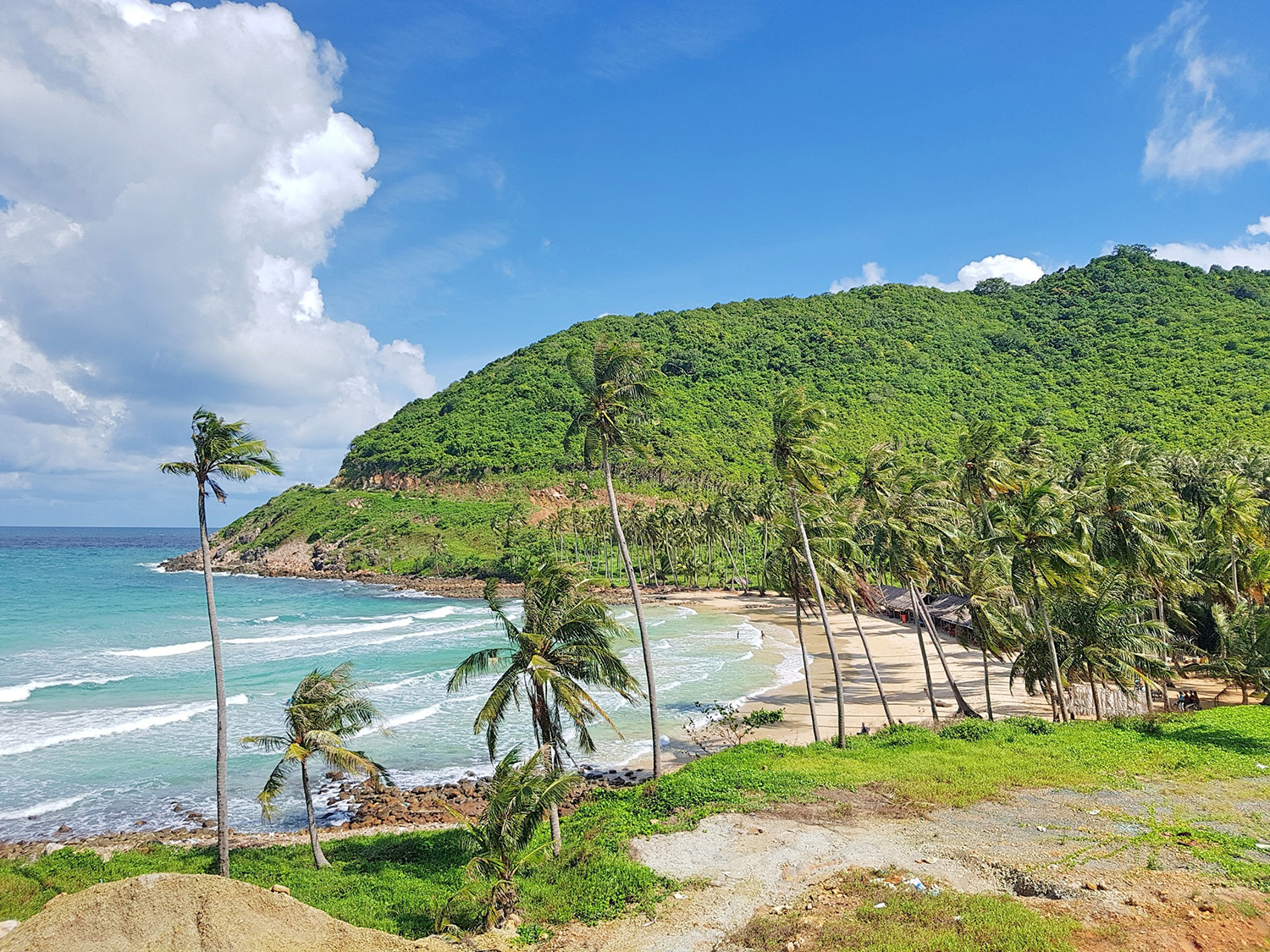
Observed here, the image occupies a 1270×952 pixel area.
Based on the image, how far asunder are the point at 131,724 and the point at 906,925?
37910 mm

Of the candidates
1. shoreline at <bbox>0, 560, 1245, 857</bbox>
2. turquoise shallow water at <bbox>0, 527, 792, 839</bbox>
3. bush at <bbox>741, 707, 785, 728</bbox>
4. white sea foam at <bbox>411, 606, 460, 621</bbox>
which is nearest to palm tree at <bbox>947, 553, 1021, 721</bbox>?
shoreline at <bbox>0, 560, 1245, 857</bbox>

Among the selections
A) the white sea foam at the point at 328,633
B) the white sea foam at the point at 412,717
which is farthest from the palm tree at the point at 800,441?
the white sea foam at the point at 328,633

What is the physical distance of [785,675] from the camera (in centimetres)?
4134

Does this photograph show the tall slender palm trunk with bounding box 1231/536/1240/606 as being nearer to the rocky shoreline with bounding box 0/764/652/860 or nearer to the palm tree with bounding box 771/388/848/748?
the palm tree with bounding box 771/388/848/748

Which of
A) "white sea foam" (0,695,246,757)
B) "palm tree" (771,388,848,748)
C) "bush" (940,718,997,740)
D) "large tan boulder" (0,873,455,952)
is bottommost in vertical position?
"bush" (940,718,997,740)

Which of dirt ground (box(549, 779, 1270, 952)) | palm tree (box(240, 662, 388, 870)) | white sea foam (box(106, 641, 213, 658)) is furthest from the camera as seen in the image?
white sea foam (box(106, 641, 213, 658))

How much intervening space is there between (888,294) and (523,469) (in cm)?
11499

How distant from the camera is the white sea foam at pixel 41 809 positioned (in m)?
23.8

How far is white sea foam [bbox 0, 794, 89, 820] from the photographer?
77.9ft

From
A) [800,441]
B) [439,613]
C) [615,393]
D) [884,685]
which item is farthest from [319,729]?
[439,613]

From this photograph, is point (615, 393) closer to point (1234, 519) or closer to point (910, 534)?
point (910, 534)

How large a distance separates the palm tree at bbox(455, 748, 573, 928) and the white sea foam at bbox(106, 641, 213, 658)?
149 ft

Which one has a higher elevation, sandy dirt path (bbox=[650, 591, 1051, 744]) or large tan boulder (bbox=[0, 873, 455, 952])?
large tan boulder (bbox=[0, 873, 455, 952])

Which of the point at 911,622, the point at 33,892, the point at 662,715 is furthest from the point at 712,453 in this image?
the point at 33,892
